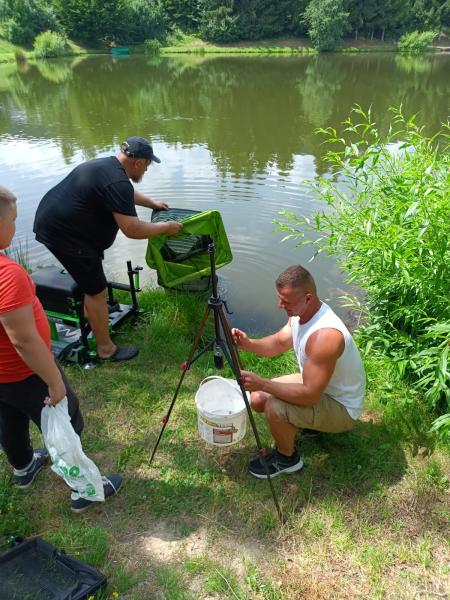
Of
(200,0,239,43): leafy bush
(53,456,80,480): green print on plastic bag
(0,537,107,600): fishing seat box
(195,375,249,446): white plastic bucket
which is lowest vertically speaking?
(0,537,107,600): fishing seat box

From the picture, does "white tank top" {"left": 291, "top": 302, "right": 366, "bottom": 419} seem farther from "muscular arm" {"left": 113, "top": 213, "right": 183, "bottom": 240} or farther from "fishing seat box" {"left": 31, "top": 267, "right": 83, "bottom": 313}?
"fishing seat box" {"left": 31, "top": 267, "right": 83, "bottom": 313}

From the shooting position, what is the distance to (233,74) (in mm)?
28203

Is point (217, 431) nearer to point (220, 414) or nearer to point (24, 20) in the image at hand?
point (220, 414)

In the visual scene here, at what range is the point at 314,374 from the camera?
2.39 m

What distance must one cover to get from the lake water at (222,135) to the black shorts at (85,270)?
7.13ft

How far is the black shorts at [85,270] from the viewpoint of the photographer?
3.44m

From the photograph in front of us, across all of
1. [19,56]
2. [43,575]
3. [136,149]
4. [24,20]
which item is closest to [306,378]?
[43,575]

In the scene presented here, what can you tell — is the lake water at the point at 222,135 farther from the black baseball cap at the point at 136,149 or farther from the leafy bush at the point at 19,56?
the leafy bush at the point at 19,56

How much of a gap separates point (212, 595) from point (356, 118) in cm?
1662

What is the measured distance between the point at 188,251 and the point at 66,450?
7.27ft

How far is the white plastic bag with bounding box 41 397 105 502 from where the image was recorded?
2158 mm

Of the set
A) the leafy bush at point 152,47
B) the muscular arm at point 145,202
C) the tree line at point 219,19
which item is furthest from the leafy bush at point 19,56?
the muscular arm at point 145,202

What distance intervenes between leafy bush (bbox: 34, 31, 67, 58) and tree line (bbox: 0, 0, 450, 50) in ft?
8.60

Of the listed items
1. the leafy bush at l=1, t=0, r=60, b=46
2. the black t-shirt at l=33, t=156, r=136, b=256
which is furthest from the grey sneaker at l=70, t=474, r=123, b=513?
the leafy bush at l=1, t=0, r=60, b=46
